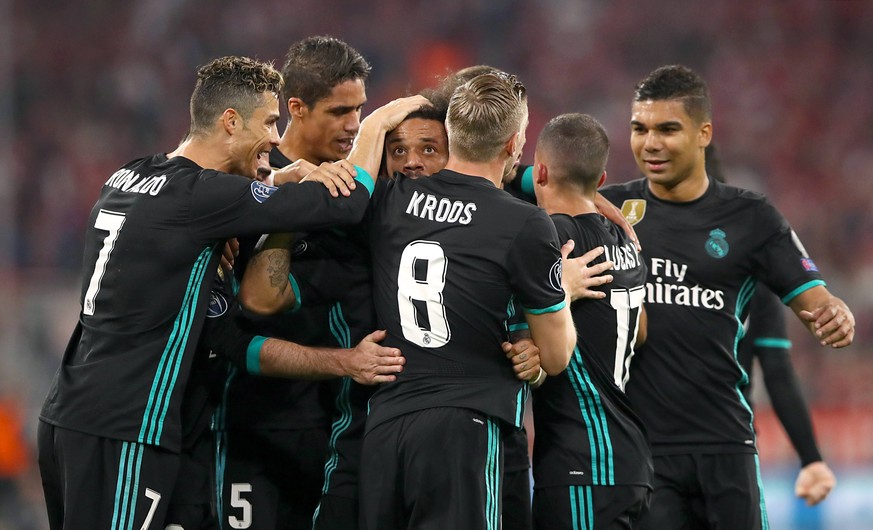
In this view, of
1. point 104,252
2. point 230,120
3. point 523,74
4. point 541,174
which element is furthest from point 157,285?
point 523,74

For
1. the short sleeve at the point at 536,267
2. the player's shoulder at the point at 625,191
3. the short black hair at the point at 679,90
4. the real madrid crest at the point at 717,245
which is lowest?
the short sleeve at the point at 536,267

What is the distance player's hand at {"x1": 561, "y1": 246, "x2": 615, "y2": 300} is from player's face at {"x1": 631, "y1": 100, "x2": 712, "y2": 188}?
119 cm

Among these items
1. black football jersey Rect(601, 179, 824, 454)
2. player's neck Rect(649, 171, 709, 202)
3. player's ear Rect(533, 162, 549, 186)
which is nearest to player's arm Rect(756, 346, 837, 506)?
black football jersey Rect(601, 179, 824, 454)

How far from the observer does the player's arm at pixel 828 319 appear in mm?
4969

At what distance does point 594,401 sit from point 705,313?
1073 mm

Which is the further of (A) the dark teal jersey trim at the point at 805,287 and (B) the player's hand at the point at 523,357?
(A) the dark teal jersey trim at the point at 805,287

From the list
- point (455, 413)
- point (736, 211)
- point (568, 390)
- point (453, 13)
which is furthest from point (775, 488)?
point (453, 13)

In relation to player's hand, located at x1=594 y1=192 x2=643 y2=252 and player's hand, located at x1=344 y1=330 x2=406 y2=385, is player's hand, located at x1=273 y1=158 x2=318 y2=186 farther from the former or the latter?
player's hand, located at x1=594 y1=192 x2=643 y2=252

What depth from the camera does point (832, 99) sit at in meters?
17.1

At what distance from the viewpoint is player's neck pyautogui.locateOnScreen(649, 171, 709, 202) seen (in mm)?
5559

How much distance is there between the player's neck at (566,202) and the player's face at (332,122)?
4.00ft

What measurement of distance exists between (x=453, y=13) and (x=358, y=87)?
12.6 metres

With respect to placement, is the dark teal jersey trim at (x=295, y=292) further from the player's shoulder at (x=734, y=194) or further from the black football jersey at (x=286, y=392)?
the player's shoulder at (x=734, y=194)

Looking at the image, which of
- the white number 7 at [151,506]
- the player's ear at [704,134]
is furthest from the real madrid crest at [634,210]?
the white number 7 at [151,506]
